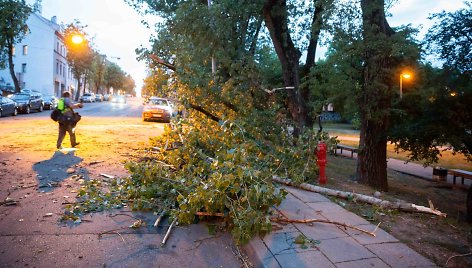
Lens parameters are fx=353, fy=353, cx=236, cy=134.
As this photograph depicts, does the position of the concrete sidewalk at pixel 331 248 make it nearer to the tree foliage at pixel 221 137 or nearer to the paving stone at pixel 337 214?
the paving stone at pixel 337 214

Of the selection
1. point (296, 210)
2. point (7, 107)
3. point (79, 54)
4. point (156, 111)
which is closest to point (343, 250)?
point (296, 210)

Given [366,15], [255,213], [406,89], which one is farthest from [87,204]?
[406,89]

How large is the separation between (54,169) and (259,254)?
5.67 metres

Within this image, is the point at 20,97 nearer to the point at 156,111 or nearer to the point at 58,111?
the point at 156,111

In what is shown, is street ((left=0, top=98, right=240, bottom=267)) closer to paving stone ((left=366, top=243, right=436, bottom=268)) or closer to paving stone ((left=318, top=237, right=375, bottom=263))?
paving stone ((left=318, top=237, right=375, bottom=263))

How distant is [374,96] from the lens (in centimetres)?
828

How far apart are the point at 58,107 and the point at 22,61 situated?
47.3m

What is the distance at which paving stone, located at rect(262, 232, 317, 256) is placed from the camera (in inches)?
148

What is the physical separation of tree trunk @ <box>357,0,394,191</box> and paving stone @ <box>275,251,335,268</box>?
541cm

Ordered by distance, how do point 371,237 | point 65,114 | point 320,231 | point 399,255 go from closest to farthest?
point 399,255 → point 371,237 → point 320,231 → point 65,114

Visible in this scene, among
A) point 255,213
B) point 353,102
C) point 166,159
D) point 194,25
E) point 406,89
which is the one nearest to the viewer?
point 255,213

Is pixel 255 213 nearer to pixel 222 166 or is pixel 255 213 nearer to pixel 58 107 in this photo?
pixel 222 166

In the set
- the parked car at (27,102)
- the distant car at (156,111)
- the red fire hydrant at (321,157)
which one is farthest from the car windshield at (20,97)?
the red fire hydrant at (321,157)

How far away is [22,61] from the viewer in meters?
49.2
